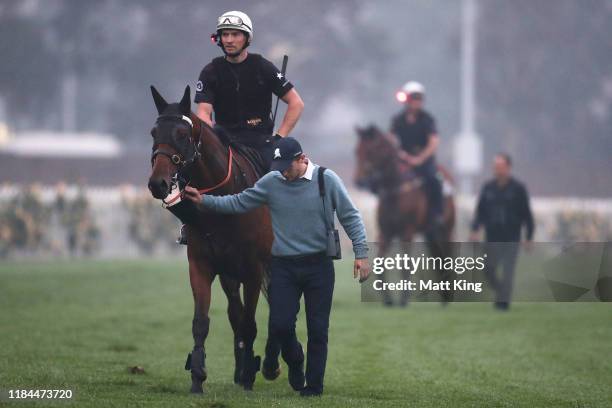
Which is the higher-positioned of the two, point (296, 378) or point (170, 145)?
point (170, 145)

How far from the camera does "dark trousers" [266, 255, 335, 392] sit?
33.0ft

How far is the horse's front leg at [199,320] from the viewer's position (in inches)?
400

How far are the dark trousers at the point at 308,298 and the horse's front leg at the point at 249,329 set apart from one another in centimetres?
50

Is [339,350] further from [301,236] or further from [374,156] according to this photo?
[374,156]

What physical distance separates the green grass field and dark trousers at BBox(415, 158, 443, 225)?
1.42 metres

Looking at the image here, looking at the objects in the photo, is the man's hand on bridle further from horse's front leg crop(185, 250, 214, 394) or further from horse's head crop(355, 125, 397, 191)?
horse's head crop(355, 125, 397, 191)

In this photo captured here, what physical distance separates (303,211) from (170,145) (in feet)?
3.44

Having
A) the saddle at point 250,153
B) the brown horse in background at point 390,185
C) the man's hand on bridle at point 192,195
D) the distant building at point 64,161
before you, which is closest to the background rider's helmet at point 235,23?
the saddle at point 250,153

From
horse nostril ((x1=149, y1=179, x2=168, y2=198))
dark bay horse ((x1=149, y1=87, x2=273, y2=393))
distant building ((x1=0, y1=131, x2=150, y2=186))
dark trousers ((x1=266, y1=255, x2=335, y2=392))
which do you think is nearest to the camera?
horse nostril ((x1=149, y1=179, x2=168, y2=198))

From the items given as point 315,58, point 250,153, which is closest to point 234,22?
point 250,153

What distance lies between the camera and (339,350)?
14.6m

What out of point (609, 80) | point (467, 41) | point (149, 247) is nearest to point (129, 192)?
point (149, 247)

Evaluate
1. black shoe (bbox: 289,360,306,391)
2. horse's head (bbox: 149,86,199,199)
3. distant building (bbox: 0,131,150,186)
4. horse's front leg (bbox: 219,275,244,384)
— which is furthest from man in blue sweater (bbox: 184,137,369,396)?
distant building (bbox: 0,131,150,186)

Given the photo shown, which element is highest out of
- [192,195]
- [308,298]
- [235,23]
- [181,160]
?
[235,23]
